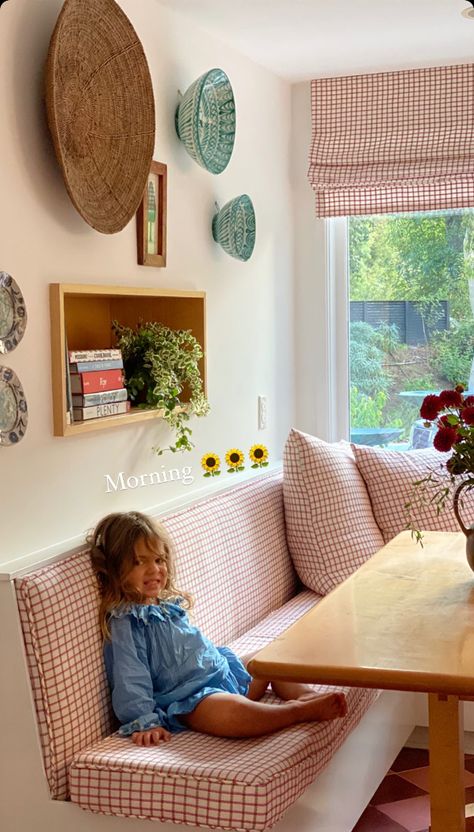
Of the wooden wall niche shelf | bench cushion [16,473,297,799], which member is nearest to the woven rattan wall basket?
the wooden wall niche shelf

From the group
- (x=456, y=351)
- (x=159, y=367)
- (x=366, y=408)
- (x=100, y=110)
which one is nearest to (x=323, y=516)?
(x=159, y=367)

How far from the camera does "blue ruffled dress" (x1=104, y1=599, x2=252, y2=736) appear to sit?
2301mm

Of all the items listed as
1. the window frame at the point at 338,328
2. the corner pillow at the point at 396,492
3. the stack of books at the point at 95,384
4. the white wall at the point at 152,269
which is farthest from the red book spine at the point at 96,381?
the window frame at the point at 338,328

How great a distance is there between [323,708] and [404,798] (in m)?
0.72

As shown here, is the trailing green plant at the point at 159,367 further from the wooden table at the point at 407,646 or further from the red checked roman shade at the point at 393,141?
the red checked roman shade at the point at 393,141

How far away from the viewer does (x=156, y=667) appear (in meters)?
2.37

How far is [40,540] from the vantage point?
2504 millimetres

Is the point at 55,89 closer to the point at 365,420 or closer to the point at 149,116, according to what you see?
the point at 149,116

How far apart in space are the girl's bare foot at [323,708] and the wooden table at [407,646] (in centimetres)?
23

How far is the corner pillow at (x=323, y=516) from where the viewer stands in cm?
338

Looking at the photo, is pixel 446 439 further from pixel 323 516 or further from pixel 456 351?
pixel 456 351

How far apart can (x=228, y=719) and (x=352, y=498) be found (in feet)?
4.21

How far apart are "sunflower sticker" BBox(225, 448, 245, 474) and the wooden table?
900mm

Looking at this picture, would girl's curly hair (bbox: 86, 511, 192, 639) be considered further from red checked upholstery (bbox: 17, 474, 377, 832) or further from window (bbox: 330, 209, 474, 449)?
window (bbox: 330, 209, 474, 449)
